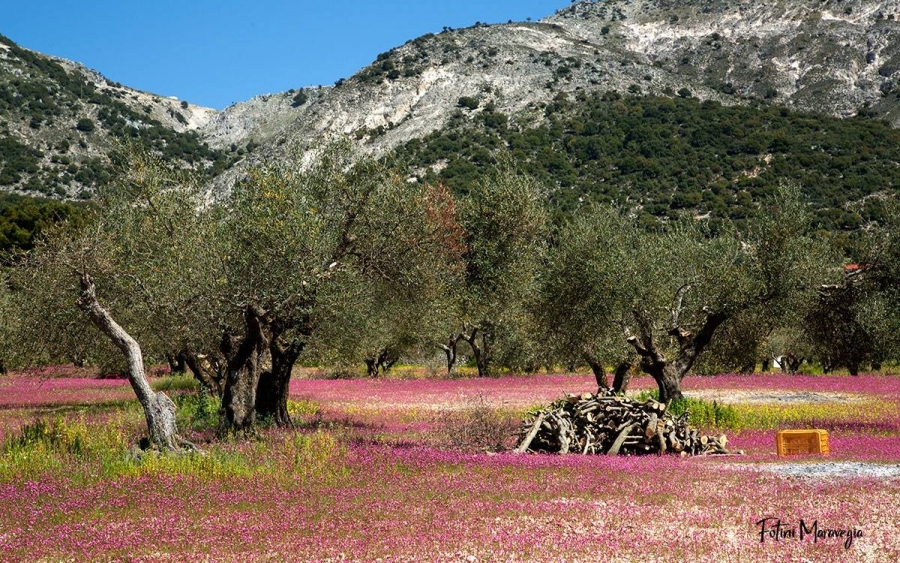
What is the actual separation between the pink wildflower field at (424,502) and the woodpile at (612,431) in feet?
3.90

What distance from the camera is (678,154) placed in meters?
114

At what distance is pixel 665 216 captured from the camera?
313 feet

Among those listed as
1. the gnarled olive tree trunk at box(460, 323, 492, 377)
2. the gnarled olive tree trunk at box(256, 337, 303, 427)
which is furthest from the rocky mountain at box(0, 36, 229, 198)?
the gnarled olive tree trunk at box(256, 337, 303, 427)

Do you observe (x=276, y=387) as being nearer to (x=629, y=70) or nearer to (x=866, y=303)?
(x=866, y=303)

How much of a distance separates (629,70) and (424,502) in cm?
15116

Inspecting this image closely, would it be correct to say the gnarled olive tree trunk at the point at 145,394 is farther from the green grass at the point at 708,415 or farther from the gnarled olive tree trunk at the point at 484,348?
the gnarled olive tree trunk at the point at 484,348

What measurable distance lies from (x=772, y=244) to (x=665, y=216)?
69017 millimetres

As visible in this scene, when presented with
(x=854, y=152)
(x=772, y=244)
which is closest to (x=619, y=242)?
(x=772, y=244)

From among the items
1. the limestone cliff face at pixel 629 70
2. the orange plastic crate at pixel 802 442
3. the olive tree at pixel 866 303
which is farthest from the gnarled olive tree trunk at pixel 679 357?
the limestone cliff face at pixel 629 70

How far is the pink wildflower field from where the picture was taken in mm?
11219

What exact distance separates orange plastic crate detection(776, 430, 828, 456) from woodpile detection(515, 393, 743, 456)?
1544 mm

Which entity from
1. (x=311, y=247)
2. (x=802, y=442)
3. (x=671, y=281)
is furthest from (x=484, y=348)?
(x=311, y=247)

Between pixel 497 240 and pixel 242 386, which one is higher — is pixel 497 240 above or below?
above

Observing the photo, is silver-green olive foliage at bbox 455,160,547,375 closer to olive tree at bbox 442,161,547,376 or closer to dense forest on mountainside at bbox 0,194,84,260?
olive tree at bbox 442,161,547,376
